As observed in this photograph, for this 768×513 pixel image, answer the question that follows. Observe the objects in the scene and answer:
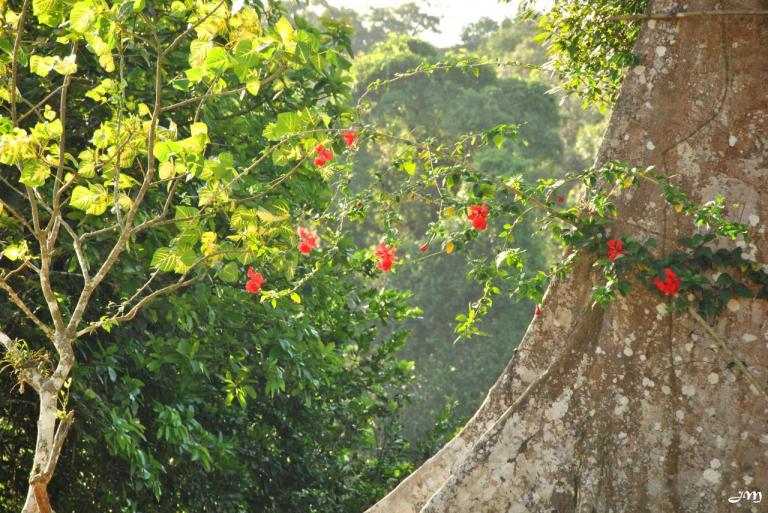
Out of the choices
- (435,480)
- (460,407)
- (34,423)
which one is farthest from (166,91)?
(460,407)

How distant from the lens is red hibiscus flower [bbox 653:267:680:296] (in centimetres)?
435

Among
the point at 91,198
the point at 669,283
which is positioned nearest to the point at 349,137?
the point at 91,198

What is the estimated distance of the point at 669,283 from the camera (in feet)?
14.3

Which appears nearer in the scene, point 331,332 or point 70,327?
point 70,327

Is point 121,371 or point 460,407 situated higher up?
point 121,371

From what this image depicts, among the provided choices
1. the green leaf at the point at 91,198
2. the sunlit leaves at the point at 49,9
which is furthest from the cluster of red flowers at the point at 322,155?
the sunlit leaves at the point at 49,9

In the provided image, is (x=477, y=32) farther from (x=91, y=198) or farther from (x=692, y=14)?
(x=91, y=198)

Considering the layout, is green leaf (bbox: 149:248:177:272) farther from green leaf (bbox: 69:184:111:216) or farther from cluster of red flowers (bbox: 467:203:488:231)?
cluster of red flowers (bbox: 467:203:488:231)

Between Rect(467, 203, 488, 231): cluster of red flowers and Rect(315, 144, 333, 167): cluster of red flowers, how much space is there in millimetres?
719

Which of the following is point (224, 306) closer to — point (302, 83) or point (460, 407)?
point (302, 83)

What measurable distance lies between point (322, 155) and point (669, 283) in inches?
65.8

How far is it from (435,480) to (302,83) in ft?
9.69

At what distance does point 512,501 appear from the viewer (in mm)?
4652

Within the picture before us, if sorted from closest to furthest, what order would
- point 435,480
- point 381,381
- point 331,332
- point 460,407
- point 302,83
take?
point 435,480, point 302,83, point 331,332, point 381,381, point 460,407
